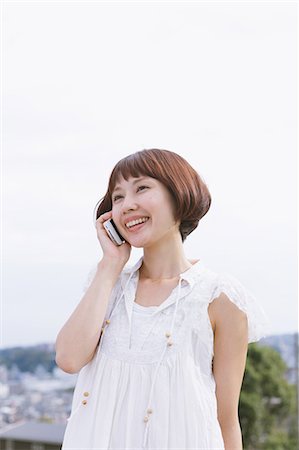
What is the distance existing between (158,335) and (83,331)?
0.47 feet

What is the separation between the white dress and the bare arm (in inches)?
1.7

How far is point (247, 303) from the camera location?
1340 mm

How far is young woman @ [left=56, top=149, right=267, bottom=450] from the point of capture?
50.1 inches

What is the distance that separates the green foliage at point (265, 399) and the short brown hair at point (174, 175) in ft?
22.0

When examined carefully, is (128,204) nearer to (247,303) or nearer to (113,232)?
(113,232)

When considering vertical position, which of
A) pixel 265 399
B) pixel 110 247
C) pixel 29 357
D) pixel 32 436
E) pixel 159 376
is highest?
pixel 265 399

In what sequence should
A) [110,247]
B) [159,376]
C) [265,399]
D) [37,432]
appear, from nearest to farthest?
[159,376] → [110,247] → [37,432] → [265,399]

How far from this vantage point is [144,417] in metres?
1.26

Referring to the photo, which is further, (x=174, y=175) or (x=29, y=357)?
(x=29, y=357)

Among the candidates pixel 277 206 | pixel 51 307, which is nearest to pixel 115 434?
pixel 51 307

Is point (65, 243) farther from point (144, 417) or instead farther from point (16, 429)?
point (16, 429)

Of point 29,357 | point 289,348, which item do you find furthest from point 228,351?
point 289,348

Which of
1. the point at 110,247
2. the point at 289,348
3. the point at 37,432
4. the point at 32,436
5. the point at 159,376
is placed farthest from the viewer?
the point at 289,348

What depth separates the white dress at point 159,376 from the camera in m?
1.26
